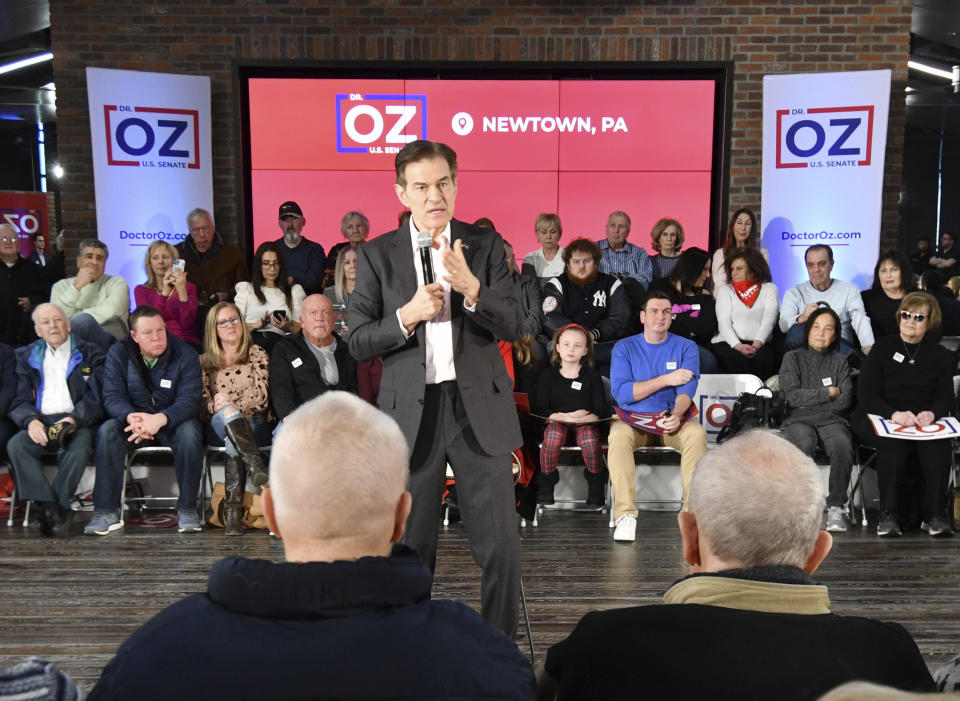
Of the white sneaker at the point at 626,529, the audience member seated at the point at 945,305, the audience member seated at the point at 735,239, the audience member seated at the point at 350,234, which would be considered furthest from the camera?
Result: the audience member seated at the point at 350,234

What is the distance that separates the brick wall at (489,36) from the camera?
24.1 feet

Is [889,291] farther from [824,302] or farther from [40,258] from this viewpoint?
[40,258]

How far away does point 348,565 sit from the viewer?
1099mm

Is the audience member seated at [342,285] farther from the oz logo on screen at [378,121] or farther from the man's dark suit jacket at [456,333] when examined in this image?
the man's dark suit jacket at [456,333]

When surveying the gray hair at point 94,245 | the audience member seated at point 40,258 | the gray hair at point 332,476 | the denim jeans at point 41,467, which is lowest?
the denim jeans at point 41,467

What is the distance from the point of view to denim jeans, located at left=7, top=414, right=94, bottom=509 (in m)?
4.94

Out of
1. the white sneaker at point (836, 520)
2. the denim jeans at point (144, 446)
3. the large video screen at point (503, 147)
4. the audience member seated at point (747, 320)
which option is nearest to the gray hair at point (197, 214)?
the large video screen at point (503, 147)

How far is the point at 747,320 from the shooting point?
604 cm

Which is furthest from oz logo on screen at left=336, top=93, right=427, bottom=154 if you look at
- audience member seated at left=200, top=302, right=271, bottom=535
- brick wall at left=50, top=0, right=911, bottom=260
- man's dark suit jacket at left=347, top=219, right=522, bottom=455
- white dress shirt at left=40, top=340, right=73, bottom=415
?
man's dark suit jacket at left=347, top=219, right=522, bottom=455

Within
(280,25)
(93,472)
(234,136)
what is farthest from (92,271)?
(280,25)

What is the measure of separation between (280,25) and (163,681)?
285 inches

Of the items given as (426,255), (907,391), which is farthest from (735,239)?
(426,255)

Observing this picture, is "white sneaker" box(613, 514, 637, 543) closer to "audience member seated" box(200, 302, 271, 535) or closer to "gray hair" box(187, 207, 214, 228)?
"audience member seated" box(200, 302, 271, 535)

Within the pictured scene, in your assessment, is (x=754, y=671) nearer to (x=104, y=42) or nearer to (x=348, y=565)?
(x=348, y=565)
